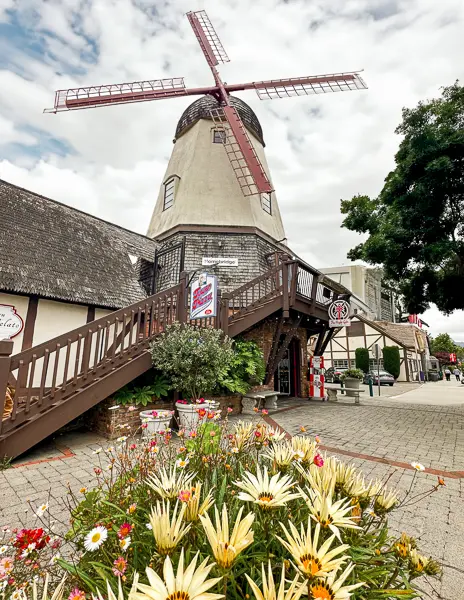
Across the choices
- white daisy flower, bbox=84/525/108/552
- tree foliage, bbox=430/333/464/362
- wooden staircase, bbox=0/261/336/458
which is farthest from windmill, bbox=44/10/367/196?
tree foliage, bbox=430/333/464/362

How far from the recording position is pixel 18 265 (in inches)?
284

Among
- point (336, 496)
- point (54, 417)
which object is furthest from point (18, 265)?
Result: point (336, 496)

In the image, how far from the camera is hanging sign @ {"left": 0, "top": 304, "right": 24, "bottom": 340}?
22.1ft

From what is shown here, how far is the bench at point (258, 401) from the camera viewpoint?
803cm

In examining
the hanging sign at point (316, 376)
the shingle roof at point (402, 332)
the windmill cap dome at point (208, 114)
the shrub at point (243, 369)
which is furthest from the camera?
the shingle roof at point (402, 332)

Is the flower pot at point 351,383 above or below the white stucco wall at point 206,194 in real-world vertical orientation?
below

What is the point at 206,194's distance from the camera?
41.1ft

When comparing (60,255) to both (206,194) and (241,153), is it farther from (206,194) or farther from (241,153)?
(241,153)

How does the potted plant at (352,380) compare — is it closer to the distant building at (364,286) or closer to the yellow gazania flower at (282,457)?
the yellow gazania flower at (282,457)

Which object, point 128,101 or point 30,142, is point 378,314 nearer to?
point 128,101

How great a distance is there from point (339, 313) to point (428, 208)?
4172mm

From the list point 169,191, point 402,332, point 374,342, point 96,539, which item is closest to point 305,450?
point 96,539

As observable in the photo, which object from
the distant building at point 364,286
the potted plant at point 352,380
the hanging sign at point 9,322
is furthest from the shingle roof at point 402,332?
the hanging sign at point 9,322

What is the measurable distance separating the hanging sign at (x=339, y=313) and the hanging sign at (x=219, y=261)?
12.6 feet
